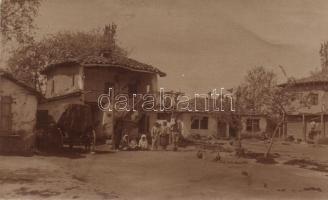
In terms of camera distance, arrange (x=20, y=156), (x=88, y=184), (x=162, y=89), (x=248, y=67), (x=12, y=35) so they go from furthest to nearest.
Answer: (x=162, y=89) < (x=12, y=35) < (x=248, y=67) < (x=20, y=156) < (x=88, y=184)

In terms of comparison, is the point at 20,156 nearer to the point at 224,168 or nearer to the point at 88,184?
the point at 88,184

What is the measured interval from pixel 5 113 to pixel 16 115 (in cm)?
38

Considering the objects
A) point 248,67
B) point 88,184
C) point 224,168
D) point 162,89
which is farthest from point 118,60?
point 88,184

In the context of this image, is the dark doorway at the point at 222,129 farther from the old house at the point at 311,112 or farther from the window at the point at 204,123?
the old house at the point at 311,112

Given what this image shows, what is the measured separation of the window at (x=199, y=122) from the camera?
3026 cm

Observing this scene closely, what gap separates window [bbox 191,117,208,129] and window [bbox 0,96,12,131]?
17.7 meters

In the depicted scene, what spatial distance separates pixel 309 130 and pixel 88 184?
73.8 feet

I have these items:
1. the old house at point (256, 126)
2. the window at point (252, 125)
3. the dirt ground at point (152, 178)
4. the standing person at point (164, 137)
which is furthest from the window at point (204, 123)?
the dirt ground at point (152, 178)

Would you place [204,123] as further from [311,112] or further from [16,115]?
[16,115]

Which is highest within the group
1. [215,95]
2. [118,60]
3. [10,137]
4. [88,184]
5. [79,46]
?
[79,46]

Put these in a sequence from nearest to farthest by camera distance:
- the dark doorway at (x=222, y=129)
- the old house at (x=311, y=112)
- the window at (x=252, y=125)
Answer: the old house at (x=311, y=112) → the window at (x=252, y=125) → the dark doorway at (x=222, y=129)

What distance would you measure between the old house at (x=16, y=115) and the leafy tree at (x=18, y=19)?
187 cm

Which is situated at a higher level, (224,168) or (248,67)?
(248,67)

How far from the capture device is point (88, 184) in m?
10.1
